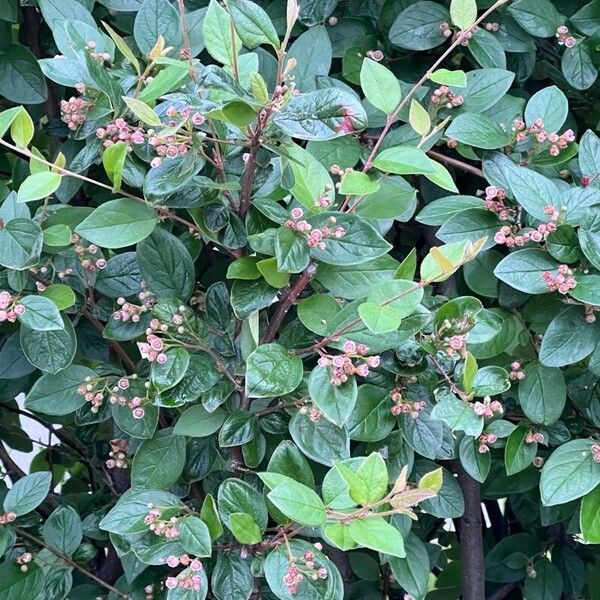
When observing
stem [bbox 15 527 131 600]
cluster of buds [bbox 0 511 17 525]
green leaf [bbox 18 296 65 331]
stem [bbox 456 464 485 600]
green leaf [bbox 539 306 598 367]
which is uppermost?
green leaf [bbox 18 296 65 331]

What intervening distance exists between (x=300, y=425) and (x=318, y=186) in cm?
22

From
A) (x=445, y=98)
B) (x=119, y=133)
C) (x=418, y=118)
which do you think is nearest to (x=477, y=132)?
(x=445, y=98)

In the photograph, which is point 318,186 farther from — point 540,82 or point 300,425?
point 540,82

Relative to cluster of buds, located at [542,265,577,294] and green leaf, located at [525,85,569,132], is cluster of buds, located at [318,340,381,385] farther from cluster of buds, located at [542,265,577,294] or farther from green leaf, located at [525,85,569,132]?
green leaf, located at [525,85,569,132]

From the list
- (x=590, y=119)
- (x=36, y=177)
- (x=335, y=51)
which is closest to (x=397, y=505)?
(x=36, y=177)

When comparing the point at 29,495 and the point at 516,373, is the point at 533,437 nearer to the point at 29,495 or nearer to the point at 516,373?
the point at 516,373

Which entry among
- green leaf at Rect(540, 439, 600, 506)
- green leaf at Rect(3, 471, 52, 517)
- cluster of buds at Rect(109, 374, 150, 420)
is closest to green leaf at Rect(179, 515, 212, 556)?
cluster of buds at Rect(109, 374, 150, 420)

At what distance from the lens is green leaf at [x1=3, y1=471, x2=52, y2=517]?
3.40 ft

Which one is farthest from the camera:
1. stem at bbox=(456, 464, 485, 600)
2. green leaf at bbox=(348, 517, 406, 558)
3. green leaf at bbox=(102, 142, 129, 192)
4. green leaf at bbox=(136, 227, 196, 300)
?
stem at bbox=(456, 464, 485, 600)

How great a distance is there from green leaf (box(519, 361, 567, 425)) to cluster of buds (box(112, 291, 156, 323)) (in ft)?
1.33

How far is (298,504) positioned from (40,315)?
1.01 feet

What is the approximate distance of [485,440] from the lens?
38.4 inches

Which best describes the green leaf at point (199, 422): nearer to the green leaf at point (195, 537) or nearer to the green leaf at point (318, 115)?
the green leaf at point (195, 537)

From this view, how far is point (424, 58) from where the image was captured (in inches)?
47.4
